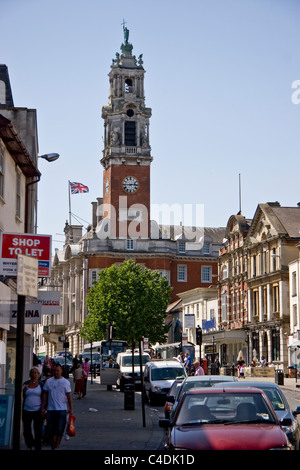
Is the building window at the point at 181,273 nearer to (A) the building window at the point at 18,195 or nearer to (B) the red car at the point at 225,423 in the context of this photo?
(A) the building window at the point at 18,195

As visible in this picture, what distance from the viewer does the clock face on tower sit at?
A: 10638 centimetres

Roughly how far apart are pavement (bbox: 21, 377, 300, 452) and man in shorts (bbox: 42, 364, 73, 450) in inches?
46.1

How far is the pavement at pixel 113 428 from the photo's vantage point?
1722cm

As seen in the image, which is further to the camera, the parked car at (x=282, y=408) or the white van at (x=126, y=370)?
the white van at (x=126, y=370)

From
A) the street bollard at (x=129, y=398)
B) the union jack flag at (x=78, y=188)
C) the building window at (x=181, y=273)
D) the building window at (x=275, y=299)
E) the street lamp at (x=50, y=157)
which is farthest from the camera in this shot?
the building window at (x=181, y=273)

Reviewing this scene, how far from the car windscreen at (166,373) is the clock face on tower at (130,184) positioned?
7388 centimetres

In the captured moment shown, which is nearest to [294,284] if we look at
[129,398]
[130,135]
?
[129,398]

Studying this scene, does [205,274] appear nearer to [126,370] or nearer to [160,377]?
[126,370]

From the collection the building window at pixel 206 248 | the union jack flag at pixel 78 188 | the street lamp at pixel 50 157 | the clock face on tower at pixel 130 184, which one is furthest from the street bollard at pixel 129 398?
the building window at pixel 206 248

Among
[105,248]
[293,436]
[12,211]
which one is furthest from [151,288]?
[293,436]

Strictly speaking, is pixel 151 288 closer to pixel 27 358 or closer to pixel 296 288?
pixel 296 288

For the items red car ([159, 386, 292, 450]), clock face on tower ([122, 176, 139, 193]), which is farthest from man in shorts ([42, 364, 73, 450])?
clock face on tower ([122, 176, 139, 193])

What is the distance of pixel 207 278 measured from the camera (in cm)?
11100

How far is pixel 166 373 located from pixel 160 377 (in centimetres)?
31
